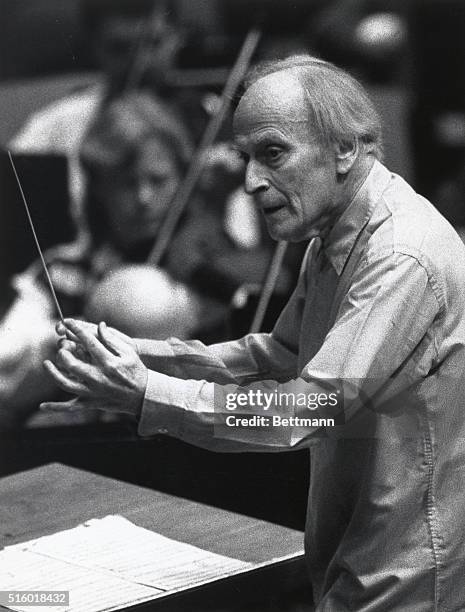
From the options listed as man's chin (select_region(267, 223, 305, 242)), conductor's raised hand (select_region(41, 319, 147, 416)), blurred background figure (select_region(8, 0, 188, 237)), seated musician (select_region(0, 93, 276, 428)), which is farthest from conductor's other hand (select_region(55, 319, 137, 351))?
blurred background figure (select_region(8, 0, 188, 237))

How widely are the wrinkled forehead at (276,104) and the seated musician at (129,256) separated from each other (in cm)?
184

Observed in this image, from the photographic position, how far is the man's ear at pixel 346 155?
1.87 metres

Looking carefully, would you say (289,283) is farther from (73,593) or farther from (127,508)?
(73,593)

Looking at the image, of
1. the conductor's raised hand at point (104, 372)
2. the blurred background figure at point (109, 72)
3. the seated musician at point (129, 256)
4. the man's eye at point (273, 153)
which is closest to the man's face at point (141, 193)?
the seated musician at point (129, 256)

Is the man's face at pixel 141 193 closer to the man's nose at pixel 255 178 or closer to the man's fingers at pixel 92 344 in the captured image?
the man's nose at pixel 255 178

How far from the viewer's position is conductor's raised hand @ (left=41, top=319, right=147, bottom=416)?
1688mm

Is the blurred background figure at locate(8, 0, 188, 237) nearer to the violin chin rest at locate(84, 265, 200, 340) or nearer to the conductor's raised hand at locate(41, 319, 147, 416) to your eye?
the violin chin rest at locate(84, 265, 200, 340)

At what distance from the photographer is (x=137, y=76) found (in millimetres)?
3734

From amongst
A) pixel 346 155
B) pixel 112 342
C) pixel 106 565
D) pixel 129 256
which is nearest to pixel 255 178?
pixel 346 155

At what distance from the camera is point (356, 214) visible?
1.88 meters

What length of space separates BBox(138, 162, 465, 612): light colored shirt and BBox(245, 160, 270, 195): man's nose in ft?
0.51

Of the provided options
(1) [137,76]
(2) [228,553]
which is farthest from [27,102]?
(2) [228,553]

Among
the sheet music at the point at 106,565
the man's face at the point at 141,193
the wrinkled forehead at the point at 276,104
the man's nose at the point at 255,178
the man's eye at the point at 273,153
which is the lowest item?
the sheet music at the point at 106,565

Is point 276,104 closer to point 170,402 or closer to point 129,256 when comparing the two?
point 170,402
